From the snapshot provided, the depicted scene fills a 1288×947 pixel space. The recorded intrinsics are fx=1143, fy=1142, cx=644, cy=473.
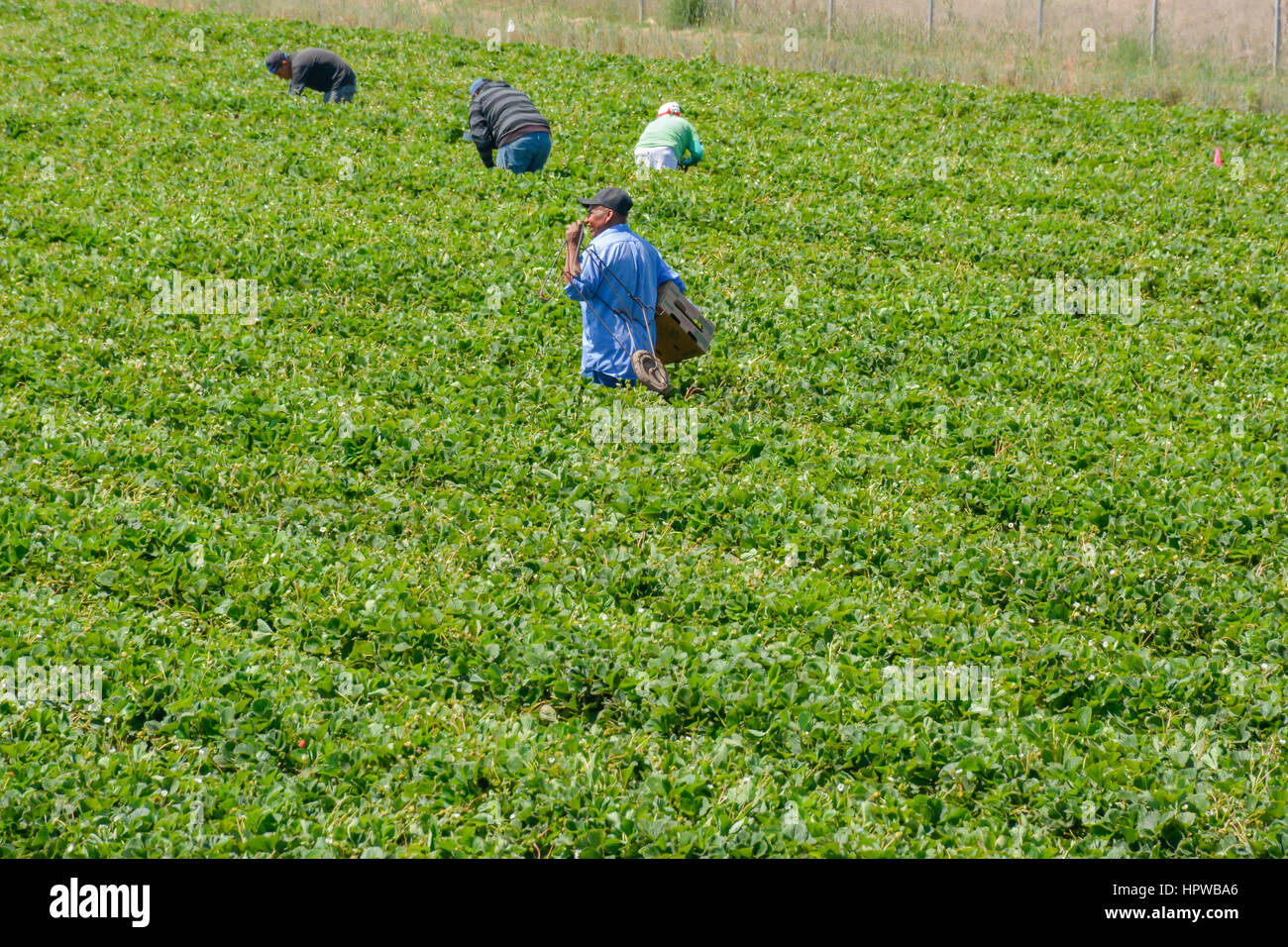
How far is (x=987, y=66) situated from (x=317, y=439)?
69.3 feet

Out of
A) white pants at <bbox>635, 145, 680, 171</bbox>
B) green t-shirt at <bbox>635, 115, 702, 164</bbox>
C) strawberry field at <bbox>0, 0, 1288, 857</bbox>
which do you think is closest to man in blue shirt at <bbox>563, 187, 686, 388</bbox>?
strawberry field at <bbox>0, 0, 1288, 857</bbox>

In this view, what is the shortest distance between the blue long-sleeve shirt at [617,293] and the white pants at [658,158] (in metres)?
7.33

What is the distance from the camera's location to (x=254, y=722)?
5.67m

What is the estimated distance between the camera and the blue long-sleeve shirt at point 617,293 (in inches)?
389

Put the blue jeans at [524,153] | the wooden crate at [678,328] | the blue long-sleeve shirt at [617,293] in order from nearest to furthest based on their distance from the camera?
the blue long-sleeve shirt at [617,293]
the wooden crate at [678,328]
the blue jeans at [524,153]

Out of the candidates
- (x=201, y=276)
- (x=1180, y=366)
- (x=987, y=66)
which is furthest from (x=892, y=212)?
(x=987, y=66)

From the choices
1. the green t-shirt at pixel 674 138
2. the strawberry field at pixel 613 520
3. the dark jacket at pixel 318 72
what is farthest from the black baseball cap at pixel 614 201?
the dark jacket at pixel 318 72

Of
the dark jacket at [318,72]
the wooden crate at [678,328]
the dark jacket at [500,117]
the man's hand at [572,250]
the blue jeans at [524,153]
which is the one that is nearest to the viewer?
the man's hand at [572,250]

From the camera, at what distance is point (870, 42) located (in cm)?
2819

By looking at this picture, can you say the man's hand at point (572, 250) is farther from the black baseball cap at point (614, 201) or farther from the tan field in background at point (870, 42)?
the tan field in background at point (870, 42)

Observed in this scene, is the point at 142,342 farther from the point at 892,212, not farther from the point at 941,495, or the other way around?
the point at 892,212

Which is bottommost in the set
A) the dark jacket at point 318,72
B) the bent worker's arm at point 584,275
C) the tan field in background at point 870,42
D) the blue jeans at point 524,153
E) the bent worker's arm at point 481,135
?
the bent worker's arm at point 584,275

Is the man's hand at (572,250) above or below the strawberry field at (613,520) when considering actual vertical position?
above

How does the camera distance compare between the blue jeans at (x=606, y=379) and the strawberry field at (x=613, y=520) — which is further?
the blue jeans at (x=606, y=379)
